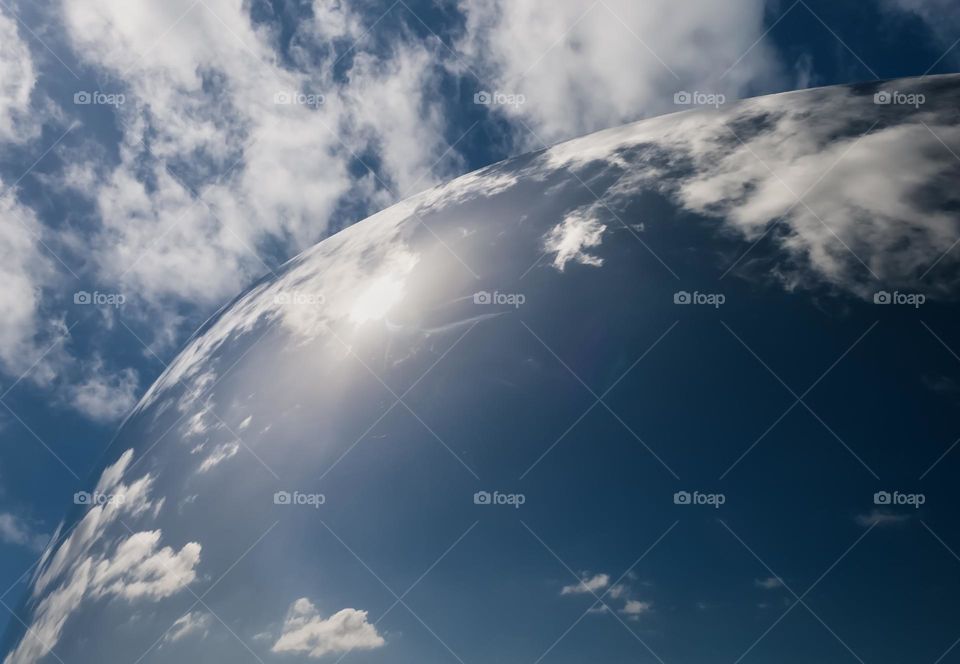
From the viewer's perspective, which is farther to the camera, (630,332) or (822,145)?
(822,145)

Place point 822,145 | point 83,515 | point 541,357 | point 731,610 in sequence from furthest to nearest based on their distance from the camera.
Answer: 1. point 83,515
2. point 822,145
3. point 541,357
4. point 731,610

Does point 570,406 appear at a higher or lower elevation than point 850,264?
lower

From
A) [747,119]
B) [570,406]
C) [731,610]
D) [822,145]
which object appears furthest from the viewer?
[747,119]

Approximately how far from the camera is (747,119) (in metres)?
12.2

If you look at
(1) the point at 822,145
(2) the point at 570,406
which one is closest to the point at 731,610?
(2) the point at 570,406

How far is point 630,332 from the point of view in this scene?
8555mm

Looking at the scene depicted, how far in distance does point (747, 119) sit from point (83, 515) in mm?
16729

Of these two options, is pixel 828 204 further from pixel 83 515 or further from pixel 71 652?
pixel 83 515

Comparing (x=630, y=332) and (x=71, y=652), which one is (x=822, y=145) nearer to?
(x=630, y=332)

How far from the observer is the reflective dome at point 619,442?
666 centimetres

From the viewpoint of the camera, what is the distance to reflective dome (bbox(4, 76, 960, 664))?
6.66 meters

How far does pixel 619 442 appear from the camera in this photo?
7.60m

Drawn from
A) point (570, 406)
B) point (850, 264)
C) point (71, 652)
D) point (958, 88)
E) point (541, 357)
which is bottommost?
point (71, 652)

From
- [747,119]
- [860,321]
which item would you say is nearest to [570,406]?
[860,321]
